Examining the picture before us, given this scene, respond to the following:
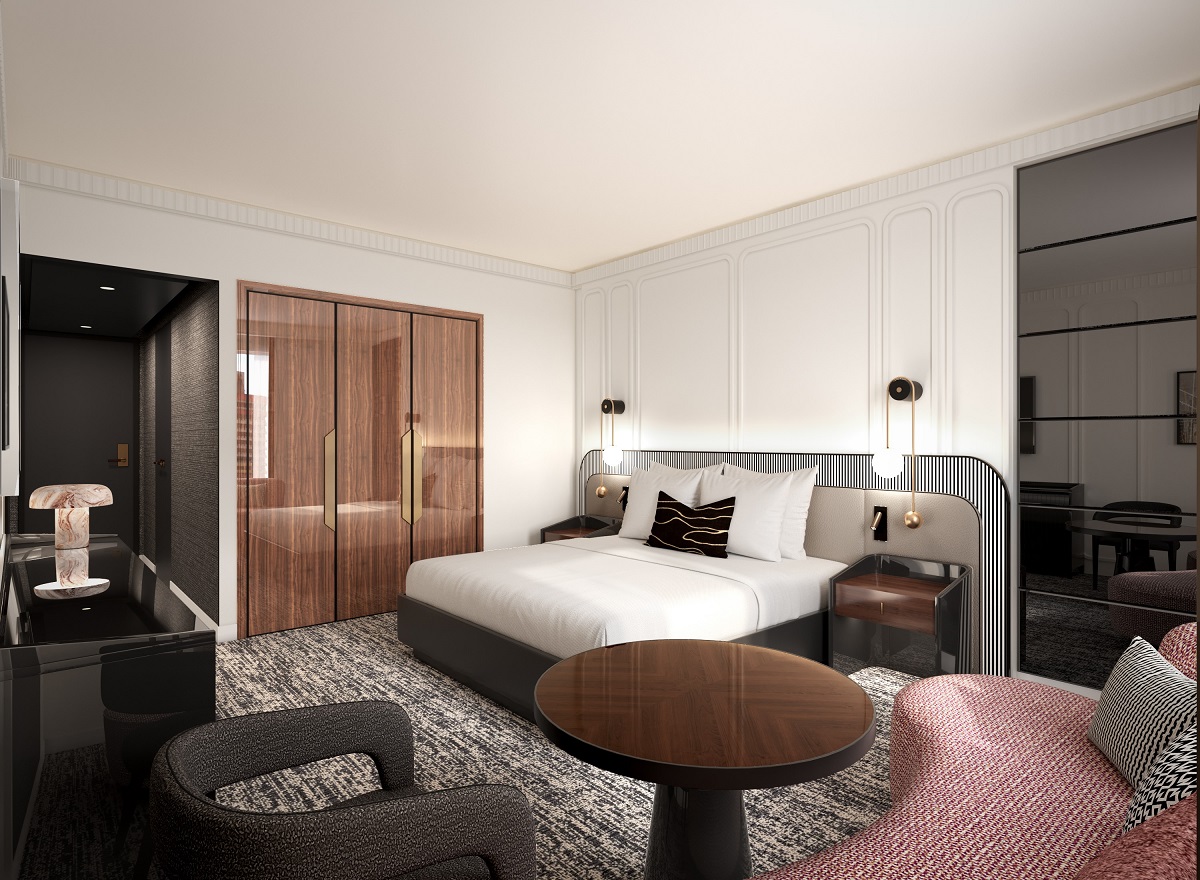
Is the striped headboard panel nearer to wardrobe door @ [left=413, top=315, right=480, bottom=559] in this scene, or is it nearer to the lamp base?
wardrobe door @ [left=413, top=315, right=480, bottom=559]

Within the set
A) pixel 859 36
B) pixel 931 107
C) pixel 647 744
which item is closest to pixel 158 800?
pixel 647 744

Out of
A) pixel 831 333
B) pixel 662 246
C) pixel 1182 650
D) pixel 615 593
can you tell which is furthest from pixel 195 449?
pixel 1182 650

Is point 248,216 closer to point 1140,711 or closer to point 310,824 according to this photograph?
point 310,824

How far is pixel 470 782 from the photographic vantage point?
2484 millimetres

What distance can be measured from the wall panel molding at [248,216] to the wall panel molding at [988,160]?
1.62 meters

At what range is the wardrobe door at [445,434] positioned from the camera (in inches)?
204

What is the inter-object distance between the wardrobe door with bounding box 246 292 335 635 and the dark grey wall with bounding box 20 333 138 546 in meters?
3.11

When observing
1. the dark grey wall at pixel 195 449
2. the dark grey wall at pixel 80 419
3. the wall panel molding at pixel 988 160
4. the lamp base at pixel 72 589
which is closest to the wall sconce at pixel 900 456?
the wall panel molding at pixel 988 160

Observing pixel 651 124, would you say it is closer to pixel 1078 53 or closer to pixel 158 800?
pixel 1078 53

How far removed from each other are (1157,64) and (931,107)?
82 cm

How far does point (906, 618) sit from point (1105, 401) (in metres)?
1.37

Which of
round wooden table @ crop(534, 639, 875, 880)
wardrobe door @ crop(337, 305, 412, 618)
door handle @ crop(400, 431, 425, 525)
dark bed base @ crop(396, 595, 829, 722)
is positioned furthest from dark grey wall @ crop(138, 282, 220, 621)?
round wooden table @ crop(534, 639, 875, 880)

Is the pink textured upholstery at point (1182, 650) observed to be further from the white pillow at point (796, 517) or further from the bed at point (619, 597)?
the white pillow at point (796, 517)

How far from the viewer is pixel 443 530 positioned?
5.32m
